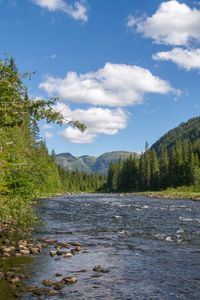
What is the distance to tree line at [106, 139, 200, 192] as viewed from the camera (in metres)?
125

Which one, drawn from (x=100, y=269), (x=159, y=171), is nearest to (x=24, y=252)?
(x=100, y=269)

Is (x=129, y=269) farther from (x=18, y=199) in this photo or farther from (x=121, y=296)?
(x=18, y=199)

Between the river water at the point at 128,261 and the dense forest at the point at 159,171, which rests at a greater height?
the dense forest at the point at 159,171

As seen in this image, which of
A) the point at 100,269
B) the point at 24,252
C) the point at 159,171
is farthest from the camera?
the point at 159,171

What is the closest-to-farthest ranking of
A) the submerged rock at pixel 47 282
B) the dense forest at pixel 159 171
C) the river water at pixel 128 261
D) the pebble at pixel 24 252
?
the river water at pixel 128 261
the submerged rock at pixel 47 282
the pebble at pixel 24 252
the dense forest at pixel 159 171

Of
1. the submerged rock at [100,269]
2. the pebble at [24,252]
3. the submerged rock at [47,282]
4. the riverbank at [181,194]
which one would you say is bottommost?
the submerged rock at [47,282]

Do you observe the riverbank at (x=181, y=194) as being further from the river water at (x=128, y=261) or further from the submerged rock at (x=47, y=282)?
the submerged rock at (x=47, y=282)

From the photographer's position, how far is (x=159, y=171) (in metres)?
145

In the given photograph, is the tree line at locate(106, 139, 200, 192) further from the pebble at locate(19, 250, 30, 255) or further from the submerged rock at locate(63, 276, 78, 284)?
the submerged rock at locate(63, 276, 78, 284)

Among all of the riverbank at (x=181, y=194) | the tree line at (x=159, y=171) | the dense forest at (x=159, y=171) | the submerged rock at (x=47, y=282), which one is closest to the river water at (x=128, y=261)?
the submerged rock at (x=47, y=282)

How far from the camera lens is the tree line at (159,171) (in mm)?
125188

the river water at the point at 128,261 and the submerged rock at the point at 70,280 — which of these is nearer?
the river water at the point at 128,261

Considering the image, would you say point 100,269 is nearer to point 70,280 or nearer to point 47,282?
point 70,280

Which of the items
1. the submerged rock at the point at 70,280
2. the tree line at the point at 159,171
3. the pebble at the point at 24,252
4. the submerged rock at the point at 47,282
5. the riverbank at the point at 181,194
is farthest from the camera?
the tree line at the point at 159,171
